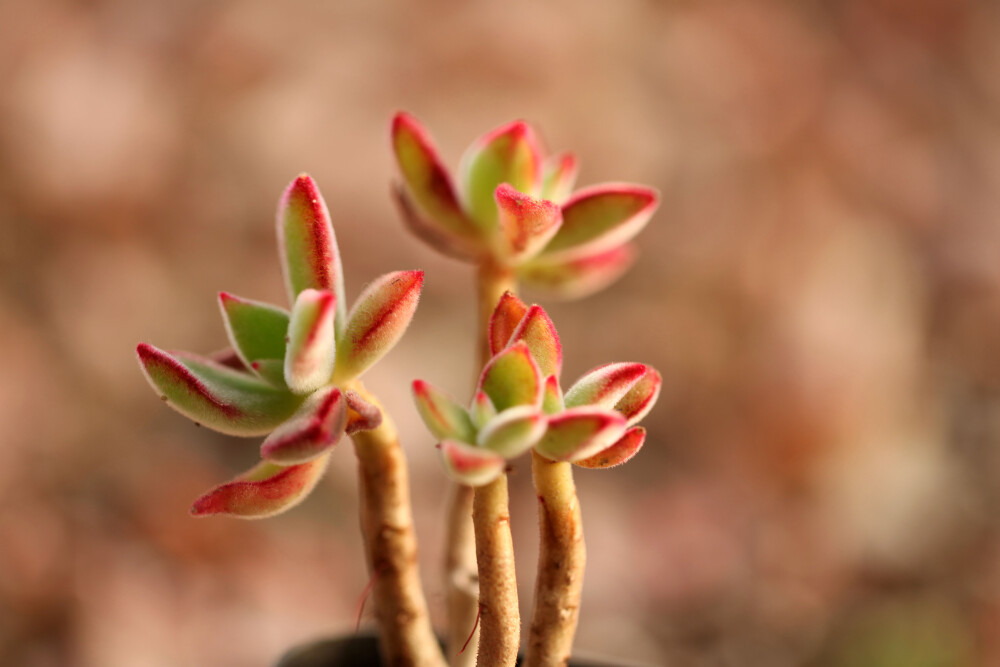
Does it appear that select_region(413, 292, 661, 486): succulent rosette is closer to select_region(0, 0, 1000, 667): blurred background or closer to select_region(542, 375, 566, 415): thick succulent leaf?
select_region(542, 375, 566, 415): thick succulent leaf

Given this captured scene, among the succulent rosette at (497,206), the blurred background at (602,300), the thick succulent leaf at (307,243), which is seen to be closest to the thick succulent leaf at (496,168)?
the succulent rosette at (497,206)

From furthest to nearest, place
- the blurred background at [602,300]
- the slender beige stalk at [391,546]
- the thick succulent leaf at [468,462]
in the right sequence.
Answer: the blurred background at [602,300], the slender beige stalk at [391,546], the thick succulent leaf at [468,462]

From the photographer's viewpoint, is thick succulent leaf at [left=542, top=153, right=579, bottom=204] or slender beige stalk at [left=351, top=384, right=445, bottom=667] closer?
slender beige stalk at [left=351, top=384, right=445, bottom=667]

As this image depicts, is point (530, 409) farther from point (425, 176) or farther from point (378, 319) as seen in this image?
point (425, 176)

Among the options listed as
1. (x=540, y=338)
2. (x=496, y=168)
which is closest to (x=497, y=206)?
(x=496, y=168)

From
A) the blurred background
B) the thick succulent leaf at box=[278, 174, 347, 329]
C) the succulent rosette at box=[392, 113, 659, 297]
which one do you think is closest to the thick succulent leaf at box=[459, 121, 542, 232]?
the succulent rosette at box=[392, 113, 659, 297]

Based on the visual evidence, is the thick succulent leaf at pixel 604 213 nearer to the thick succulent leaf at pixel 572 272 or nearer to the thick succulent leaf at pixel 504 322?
the thick succulent leaf at pixel 572 272

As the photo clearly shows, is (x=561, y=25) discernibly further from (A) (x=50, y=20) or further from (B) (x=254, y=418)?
(B) (x=254, y=418)
